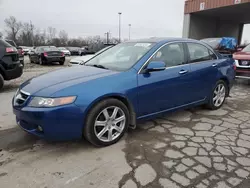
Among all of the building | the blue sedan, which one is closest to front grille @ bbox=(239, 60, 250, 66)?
the blue sedan

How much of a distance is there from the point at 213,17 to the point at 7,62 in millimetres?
22637

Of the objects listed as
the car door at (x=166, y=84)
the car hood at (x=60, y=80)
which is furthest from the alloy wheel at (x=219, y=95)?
the car hood at (x=60, y=80)

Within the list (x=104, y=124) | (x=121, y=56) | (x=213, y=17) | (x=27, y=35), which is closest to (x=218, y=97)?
(x=121, y=56)

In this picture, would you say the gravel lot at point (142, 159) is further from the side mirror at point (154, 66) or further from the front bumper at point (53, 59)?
the front bumper at point (53, 59)

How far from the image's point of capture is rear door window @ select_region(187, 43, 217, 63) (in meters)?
3.88

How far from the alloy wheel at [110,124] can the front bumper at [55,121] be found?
0.27 metres

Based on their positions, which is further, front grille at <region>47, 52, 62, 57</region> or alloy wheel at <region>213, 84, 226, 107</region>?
front grille at <region>47, 52, 62, 57</region>

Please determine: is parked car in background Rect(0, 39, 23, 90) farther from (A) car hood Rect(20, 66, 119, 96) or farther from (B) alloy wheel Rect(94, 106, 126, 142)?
(B) alloy wheel Rect(94, 106, 126, 142)

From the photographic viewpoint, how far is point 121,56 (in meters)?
3.58

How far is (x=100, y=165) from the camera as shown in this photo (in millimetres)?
2521

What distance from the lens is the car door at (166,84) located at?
123 inches

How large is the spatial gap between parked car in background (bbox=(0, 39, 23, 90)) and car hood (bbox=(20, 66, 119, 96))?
3.32m

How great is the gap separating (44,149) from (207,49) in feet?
11.4

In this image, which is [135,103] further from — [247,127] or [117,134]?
[247,127]
